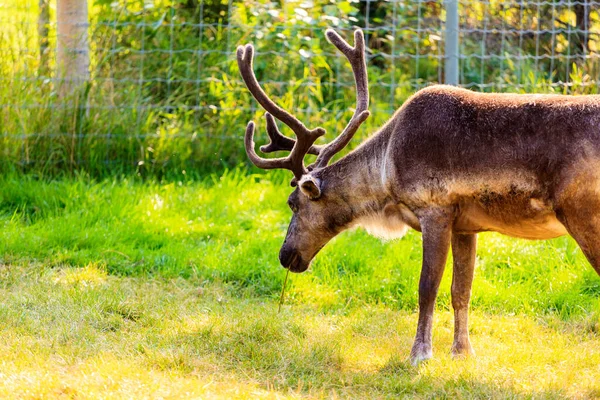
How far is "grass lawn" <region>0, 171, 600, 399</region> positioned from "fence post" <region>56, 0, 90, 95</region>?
1015 millimetres

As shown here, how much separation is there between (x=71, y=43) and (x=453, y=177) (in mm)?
4581

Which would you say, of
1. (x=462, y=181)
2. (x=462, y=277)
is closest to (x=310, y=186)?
(x=462, y=181)

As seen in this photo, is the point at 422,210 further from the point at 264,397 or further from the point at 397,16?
the point at 397,16

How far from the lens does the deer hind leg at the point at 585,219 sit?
17.1 ft

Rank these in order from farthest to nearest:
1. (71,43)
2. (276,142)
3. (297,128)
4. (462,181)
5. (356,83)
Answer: (71,43)
(276,142)
(356,83)
(297,128)
(462,181)

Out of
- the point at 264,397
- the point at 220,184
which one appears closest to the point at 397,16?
the point at 220,184

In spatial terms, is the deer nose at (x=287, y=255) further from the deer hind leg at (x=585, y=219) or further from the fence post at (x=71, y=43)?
the fence post at (x=71, y=43)

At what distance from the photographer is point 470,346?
239 inches

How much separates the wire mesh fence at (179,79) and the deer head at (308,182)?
2572 millimetres

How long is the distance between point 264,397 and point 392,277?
2.35m

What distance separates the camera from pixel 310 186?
6078mm

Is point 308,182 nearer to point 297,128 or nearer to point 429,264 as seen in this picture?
point 297,128

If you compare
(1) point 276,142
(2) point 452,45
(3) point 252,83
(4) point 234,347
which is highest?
(3) point 252,83

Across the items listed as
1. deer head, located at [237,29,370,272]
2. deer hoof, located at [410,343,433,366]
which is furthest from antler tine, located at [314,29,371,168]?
deer hoof, located at [410,343,433,366]
